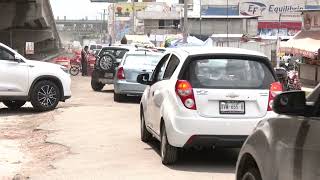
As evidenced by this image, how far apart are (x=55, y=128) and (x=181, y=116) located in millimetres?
5017

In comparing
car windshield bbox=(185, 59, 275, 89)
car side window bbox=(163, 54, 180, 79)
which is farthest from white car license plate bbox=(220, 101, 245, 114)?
car side window bbox=(163, 54, 180, 79)

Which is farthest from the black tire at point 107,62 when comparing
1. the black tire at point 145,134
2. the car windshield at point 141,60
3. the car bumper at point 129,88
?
the black tire at point 145,134

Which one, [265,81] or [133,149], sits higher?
[265,81]

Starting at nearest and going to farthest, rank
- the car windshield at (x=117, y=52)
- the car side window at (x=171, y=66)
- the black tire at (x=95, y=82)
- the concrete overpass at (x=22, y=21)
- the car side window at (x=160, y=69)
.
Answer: the car side window at (x=171, y=66) < the car side window at (x=160, y=69) < the black tire at (x=95, y=82) < the car windshield at (x=117, y=52) < the concrete overpass at (x=22, y=21)

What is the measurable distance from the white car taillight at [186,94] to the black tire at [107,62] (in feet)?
49.0

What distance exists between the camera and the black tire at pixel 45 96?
15.9 m

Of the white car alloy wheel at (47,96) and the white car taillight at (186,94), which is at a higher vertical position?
the white car taillight at (186,94)

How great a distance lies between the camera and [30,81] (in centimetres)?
1580

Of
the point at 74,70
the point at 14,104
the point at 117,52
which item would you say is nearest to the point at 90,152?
the point at 14,104

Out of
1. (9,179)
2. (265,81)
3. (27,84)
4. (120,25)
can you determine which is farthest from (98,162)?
(120,25)

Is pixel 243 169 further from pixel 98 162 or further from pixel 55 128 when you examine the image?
pixel 55 128

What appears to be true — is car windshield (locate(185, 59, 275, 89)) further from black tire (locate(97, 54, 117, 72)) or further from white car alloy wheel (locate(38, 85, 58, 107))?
black tire (locate(97, 54, 117, 72))

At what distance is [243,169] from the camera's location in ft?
16.6

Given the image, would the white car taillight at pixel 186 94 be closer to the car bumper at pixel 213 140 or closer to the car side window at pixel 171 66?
the car bumper at pixel 213 140
